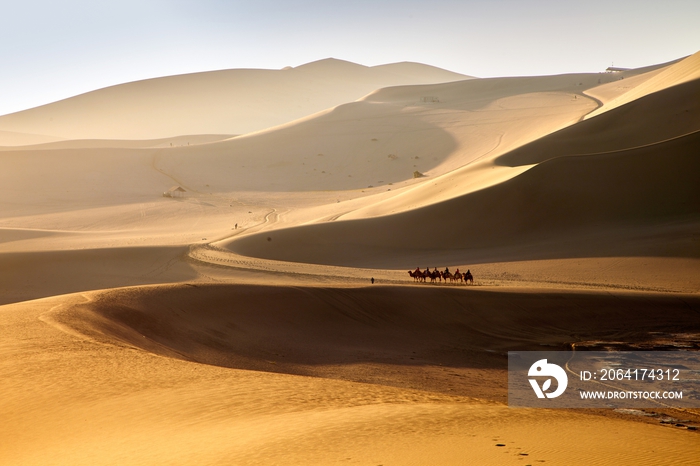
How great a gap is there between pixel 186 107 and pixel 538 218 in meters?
165

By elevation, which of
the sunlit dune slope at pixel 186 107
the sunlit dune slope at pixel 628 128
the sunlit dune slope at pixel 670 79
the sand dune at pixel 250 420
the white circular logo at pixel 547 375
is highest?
the sunlit dune slope at pixel 186 107

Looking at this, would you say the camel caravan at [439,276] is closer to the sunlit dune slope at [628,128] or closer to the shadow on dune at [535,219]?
the shadow on dune at [535,219]

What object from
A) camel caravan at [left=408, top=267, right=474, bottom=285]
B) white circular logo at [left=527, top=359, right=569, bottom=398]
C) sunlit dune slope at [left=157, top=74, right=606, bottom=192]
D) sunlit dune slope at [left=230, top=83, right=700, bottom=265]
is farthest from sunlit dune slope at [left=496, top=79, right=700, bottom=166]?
white circular logo at [left=527, top=359, right=569, bottom=398]

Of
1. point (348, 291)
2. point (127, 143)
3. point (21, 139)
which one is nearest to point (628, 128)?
point (348, 291)

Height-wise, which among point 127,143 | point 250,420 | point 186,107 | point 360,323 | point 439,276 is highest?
point 186,107

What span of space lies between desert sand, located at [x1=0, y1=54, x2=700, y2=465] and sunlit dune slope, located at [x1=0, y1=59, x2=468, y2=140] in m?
101

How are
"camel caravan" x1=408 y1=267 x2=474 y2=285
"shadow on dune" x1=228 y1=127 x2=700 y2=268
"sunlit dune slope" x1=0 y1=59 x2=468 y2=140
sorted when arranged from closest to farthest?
"camel caravan" x1=408 y1=267 x2=474 y2=285
"shadow on dune" x1=228 y1=127 x2=700 y2=268
"sunlit dune slope" x1=0 y1=59 x2=468 y2=140

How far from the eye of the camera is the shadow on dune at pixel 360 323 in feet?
46.8

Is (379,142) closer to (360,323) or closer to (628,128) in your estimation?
(628,128)

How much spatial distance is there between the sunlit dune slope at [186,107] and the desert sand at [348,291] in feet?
331

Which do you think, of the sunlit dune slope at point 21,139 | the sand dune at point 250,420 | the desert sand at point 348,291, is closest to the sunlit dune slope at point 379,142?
the desert sand at point 348,291

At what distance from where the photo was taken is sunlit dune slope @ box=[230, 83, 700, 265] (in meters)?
28.2

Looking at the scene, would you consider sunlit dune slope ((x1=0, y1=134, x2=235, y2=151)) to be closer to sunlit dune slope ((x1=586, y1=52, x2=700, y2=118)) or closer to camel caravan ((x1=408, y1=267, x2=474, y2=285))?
sunlit dune slope ((x1=586, y1=52, x2=700, y2=118))

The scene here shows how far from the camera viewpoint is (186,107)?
182 m
